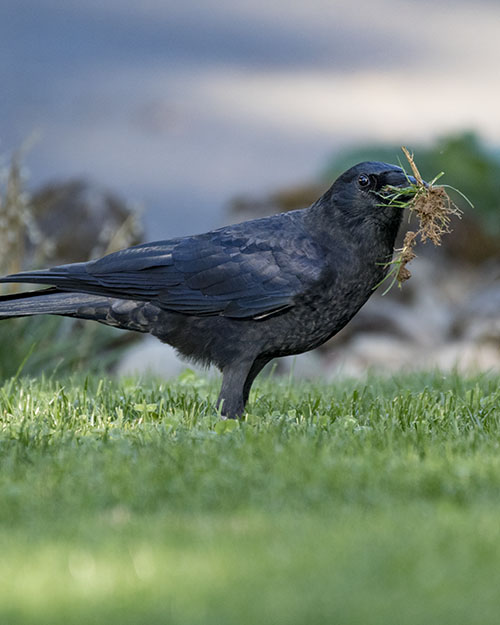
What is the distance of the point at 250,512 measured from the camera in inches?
134

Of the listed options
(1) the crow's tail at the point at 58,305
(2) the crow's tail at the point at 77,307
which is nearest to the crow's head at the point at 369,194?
(2) the crow's tail at the point at 77,307

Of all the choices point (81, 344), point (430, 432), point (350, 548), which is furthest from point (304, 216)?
point (81, 344)

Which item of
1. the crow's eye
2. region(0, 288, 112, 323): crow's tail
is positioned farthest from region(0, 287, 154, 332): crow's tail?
the crow's eye

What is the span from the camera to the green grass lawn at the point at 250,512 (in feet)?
8.64

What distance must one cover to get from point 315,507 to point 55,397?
2410 mm

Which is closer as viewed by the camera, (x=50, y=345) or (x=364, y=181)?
(x=364, y=181)

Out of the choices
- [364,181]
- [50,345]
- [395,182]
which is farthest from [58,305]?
[50,345]

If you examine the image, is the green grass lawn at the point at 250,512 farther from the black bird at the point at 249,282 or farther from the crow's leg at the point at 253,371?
the black bird at the point at 249,282

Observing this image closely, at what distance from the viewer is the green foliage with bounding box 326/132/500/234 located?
20891 millimetres

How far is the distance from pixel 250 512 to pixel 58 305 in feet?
7.80

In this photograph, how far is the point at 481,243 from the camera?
18062 mm

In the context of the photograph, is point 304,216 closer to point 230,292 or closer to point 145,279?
point 230,292

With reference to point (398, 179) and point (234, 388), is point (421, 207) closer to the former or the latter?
point (398, 179)

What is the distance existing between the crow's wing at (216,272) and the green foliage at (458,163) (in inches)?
613
